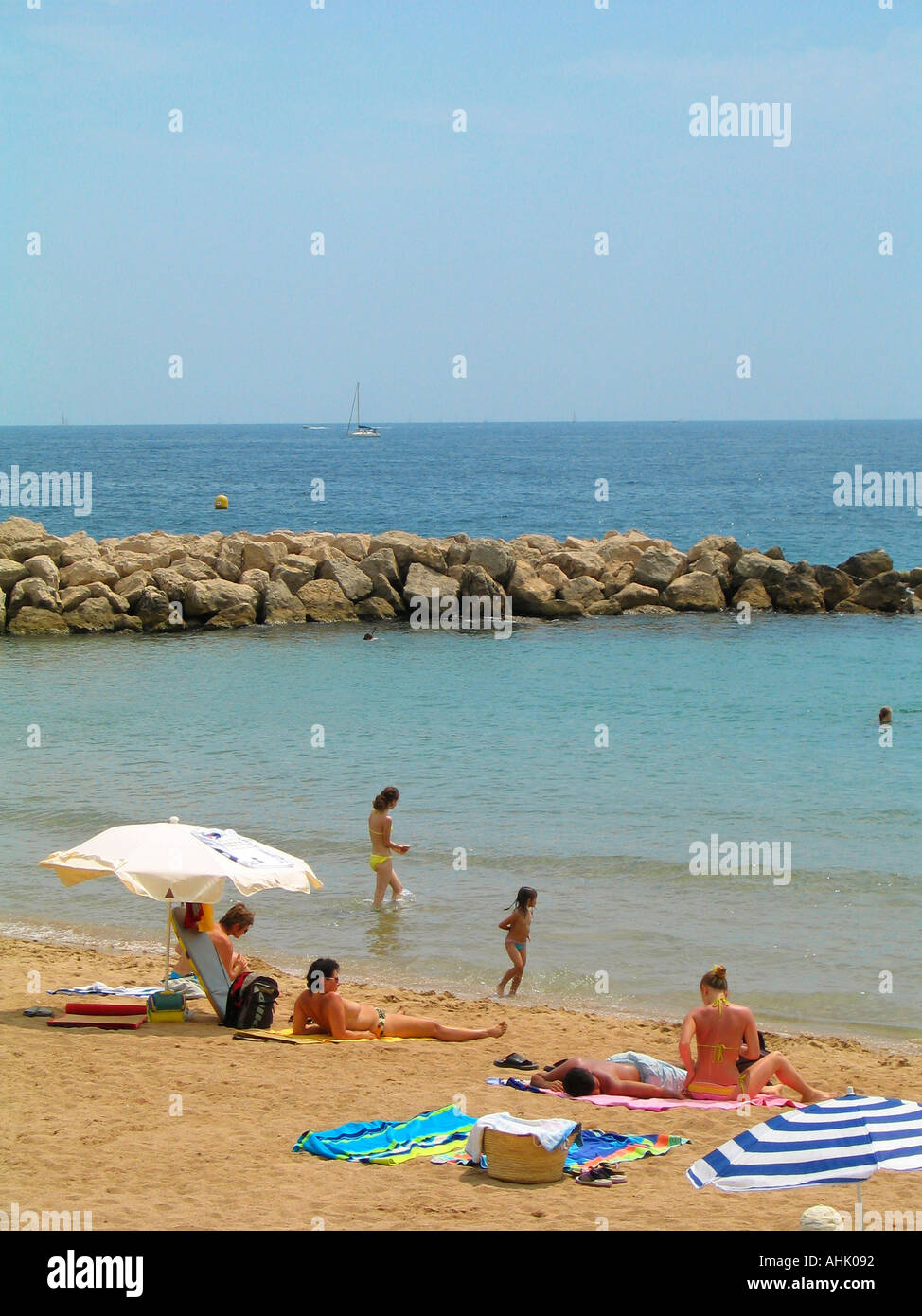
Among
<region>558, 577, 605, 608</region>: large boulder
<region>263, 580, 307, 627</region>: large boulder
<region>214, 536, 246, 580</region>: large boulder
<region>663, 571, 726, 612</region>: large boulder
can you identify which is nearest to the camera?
<region>263, 580, 307, 627</region>: large boulder

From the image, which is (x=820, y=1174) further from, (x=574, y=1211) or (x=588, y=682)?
(x=588, y=682)

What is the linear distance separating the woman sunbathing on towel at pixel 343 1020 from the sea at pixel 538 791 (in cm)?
167

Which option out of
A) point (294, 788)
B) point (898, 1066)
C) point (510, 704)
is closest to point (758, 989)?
point (898, 1066)

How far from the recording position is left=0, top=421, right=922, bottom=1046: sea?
11.9 metres

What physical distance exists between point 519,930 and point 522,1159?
13.7 feet

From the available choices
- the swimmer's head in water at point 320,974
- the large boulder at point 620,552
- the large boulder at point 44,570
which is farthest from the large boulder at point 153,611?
the swimmer's head in water at point 320,974

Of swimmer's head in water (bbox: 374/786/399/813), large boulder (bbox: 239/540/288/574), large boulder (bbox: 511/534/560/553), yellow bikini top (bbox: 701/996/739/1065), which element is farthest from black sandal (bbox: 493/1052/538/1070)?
large boulder (bbox: 511/534/560/553)

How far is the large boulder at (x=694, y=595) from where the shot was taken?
31891 millimetres

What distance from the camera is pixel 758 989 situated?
11086 mm

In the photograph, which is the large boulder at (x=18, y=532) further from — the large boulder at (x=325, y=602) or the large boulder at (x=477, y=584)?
the large boulder at (x=477, y=584)

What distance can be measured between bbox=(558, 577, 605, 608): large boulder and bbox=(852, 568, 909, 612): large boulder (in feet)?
19.6

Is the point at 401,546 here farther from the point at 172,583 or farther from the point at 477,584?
the point at 172,583

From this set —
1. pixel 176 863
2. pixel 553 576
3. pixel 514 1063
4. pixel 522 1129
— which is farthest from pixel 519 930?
pixel 553 576

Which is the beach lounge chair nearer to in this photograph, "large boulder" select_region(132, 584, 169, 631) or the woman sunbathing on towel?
the woman sunbathing on towel
